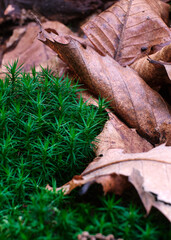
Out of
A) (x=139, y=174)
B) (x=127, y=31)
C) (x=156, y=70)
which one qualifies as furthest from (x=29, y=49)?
(x=139, y=174)

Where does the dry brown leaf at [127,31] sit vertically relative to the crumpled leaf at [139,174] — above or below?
above

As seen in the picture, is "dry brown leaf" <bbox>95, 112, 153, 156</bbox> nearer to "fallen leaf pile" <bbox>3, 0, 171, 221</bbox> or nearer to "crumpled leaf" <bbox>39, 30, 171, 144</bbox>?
"fallen leaf pile" <bbox>3, 0, 171, 221</bbox>

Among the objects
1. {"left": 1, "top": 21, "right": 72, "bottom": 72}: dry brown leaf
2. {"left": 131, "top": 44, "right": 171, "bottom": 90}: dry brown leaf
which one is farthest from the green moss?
{"left": 1, "top": 21, "right": 72, "bottom": 72}: dry brown leaf

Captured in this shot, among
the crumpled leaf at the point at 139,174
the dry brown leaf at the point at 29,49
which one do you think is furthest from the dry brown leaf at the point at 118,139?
the dry brown leaf at the point at 29,49

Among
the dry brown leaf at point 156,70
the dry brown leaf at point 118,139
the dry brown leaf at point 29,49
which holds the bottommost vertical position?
the dry brown leaf at point 118,139

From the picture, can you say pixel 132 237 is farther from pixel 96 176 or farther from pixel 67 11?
pixel 67 11

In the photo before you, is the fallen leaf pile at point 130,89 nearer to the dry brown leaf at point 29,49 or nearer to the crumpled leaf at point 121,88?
the crumpled leaf at point 121,88

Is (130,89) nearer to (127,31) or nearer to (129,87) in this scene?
(129,87)

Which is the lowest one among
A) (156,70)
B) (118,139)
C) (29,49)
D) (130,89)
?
(118,139)

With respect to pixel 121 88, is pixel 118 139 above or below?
below
